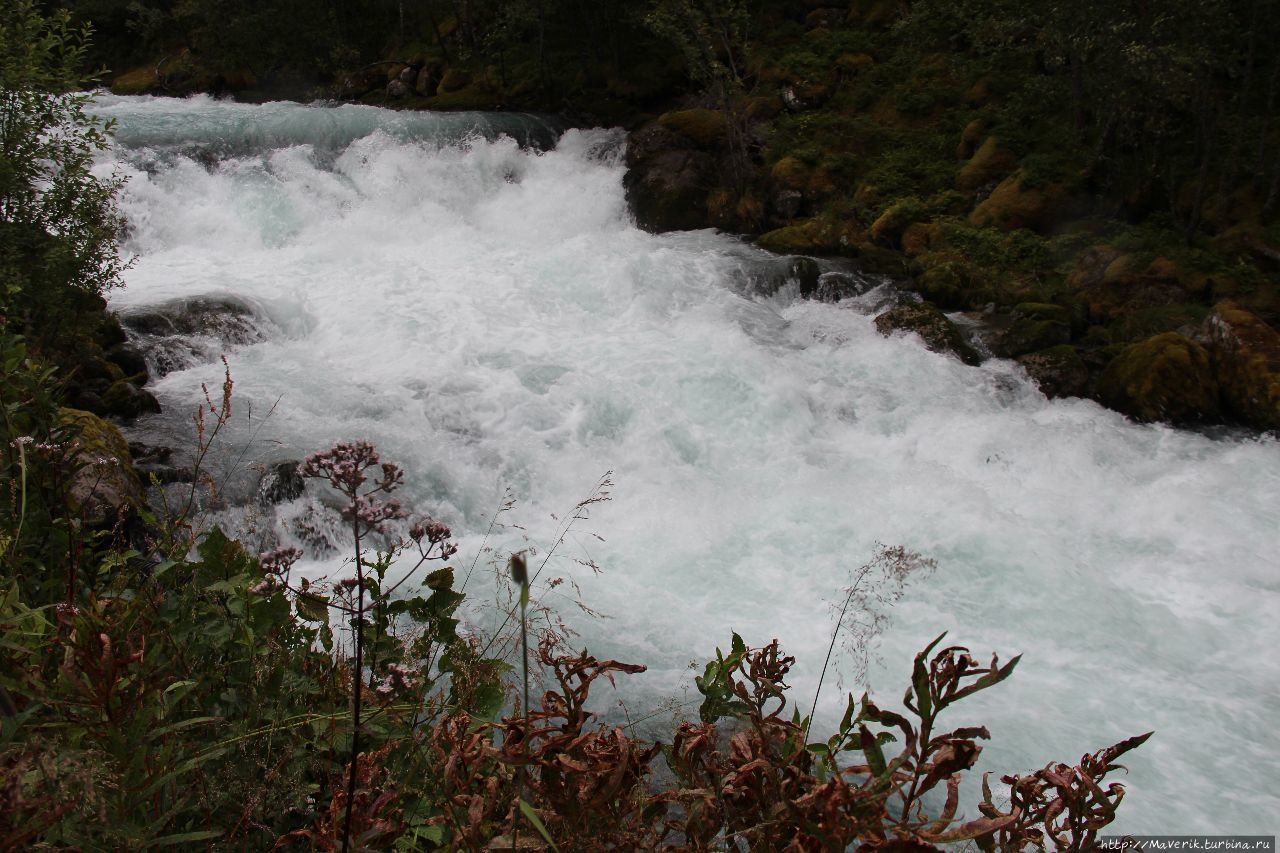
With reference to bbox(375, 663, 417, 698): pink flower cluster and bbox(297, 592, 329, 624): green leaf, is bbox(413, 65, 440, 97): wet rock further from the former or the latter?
bbox(375, 663, 417, 698): pink flower cluster

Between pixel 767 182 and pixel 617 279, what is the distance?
5.16 metres

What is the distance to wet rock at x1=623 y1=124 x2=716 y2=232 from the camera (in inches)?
601

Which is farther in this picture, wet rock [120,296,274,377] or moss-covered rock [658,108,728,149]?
moss-covered rock [658,108,728,149]

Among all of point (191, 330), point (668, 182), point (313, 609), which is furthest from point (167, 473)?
point (668, 182)

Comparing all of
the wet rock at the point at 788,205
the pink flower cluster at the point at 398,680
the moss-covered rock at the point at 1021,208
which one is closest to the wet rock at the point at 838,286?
the moss-covered rock at the point at 1021,208

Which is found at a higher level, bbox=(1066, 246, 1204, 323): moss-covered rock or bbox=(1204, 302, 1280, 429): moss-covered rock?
bbox=(1066, 246, 1204, 323): moss-covered rock

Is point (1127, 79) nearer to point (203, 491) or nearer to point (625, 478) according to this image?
point (625, 478)

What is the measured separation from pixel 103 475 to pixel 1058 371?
954cm

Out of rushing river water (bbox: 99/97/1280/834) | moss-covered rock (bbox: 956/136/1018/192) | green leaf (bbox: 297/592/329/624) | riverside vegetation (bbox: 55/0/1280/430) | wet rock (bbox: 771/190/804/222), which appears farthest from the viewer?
wet rock (bbox: 771/190/804/222)

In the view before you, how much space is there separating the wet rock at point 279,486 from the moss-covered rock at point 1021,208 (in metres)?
11.1

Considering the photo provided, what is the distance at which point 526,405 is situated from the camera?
27.8ft

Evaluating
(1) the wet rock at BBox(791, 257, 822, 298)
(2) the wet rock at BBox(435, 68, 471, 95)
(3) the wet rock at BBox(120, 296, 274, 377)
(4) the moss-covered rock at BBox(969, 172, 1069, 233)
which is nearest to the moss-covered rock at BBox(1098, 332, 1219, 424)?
(4) the moss-covered rock at BBox(969, 172, 1069, 233)

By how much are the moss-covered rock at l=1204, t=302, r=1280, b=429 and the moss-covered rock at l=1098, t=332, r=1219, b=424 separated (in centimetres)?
15

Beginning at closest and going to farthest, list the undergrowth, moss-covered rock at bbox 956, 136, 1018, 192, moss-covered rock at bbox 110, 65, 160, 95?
the undergrowth
moss-covered rock at bbox 956, 136, 1018, 192
moss-covered rock at bbox 110, 65, 160, 95
